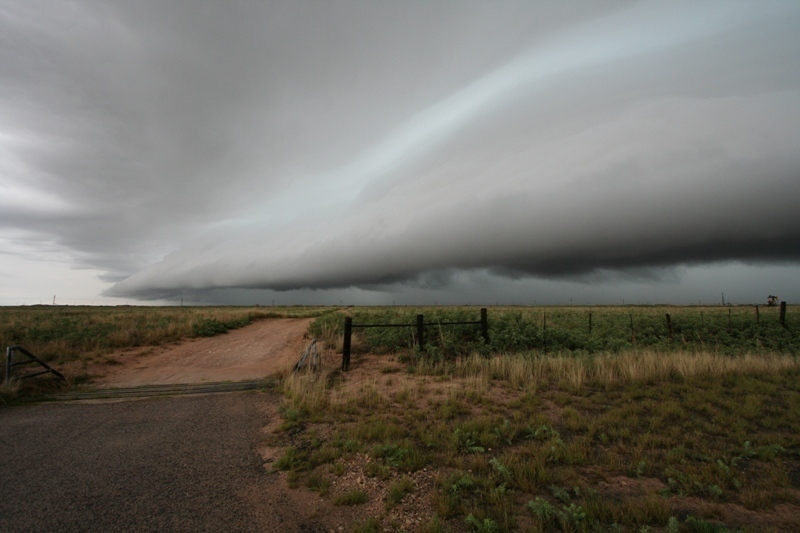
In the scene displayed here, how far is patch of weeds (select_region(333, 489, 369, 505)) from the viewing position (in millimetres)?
4254

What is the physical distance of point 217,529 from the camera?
12.3 feet

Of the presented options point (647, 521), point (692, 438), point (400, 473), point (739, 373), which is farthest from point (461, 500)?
point (739, 373)

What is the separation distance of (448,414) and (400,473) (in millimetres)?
2472

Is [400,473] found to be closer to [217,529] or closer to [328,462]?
[328,462]

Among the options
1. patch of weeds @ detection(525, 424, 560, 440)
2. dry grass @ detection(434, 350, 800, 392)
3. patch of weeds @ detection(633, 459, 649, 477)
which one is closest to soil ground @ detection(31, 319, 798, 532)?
patch of weeds @ detection(633, 459, 649, 477)

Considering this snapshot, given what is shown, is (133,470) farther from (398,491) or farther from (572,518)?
(572,518)

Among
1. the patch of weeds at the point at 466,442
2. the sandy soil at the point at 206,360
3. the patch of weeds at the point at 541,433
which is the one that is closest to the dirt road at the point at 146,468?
the patch of weeds at the point at 466,442

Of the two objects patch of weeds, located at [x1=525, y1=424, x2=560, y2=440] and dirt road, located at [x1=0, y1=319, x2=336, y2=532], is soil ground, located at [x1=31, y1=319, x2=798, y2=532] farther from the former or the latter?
patch of weeds, located at [x1=525, y1=424, x2=560, y2=440]

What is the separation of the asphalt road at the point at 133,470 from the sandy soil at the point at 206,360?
14.7 ft

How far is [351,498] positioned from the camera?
427 centimetres

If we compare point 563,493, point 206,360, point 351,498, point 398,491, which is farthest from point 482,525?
point 206,360

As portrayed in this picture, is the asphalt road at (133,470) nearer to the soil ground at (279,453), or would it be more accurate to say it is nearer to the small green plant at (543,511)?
the soil ground at (279,453)

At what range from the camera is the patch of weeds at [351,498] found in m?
4.25

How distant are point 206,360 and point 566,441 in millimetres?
14719
